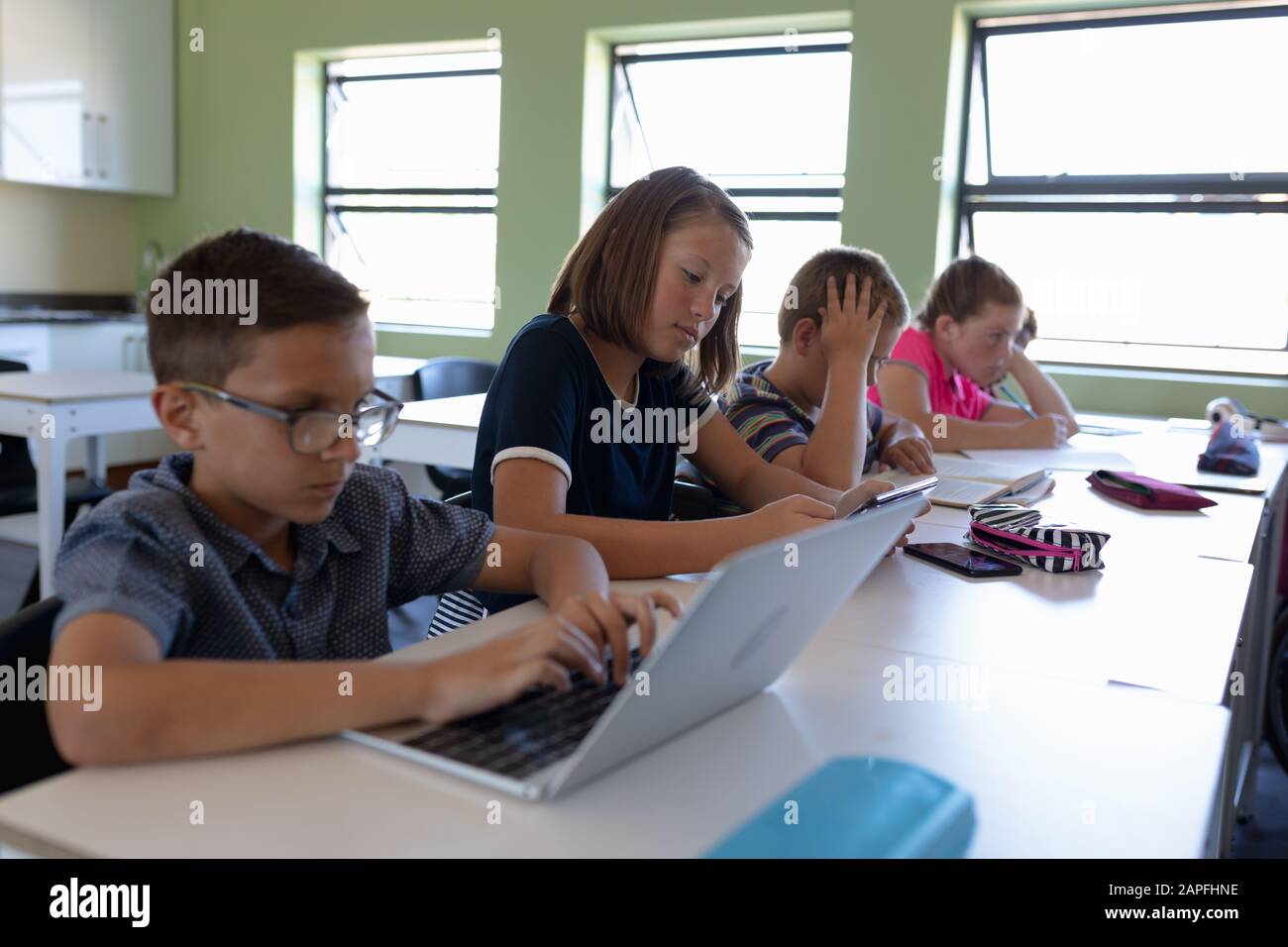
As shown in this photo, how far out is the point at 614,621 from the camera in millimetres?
843

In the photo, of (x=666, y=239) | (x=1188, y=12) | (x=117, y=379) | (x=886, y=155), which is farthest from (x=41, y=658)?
(x=1188, y=12)

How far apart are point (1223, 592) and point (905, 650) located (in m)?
0.54

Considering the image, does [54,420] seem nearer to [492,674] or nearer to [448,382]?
[448,382]

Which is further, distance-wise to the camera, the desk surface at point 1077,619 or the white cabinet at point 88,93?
the white cabinet at point 88,93

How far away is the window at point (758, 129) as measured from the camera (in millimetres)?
4539

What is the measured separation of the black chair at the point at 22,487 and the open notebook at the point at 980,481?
2.38 metres

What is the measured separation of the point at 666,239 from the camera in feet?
4.81

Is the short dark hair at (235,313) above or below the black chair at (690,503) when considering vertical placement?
above

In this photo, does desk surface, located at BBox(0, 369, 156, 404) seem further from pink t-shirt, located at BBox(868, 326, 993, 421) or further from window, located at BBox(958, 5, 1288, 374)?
window, located at BBox(958, 5, 1288, 374)

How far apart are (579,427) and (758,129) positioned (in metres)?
3.61

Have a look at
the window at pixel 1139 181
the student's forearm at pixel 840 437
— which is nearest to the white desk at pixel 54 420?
the student's forearm at pixel 840 437

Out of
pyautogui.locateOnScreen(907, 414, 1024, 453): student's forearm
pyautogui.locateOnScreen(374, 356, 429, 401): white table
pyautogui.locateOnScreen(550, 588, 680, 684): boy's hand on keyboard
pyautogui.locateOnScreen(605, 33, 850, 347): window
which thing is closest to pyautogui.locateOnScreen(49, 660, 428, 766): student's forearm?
pyautogui.locateOnScreen(550, 588, 680, 684): boy's hand on keyboard

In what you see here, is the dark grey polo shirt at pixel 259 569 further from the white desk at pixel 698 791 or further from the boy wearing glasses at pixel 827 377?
the boy wearing glasses at pixel 827 377
